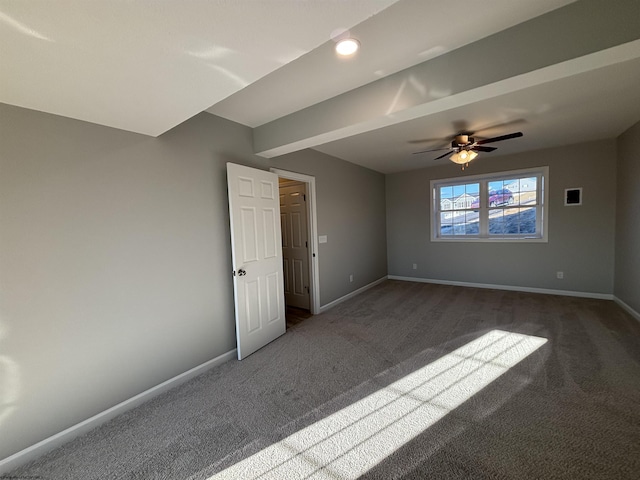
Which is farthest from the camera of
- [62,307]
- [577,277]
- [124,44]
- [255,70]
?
[577,277]

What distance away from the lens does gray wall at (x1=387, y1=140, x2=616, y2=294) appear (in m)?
4.14

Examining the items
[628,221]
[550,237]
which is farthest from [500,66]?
[550,237]

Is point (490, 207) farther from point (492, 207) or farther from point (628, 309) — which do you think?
point (628, 309)

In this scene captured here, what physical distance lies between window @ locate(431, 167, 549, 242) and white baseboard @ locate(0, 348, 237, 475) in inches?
195

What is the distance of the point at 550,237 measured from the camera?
4535mm

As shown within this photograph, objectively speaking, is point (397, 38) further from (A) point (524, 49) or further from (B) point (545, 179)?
(B) point (545, 179)

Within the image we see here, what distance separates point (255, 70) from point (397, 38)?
36.8 inches

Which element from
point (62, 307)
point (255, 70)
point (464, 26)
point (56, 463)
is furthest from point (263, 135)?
point (56, 463)

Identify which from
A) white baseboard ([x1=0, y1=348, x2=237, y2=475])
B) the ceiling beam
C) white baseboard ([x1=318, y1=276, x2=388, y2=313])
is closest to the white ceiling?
the ceiling beam

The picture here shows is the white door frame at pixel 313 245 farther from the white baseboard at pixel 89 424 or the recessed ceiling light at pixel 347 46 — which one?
the recessed ceiling light at pixel 347 46

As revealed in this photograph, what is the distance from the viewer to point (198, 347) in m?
2.58

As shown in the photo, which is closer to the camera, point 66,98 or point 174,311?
point 66,98

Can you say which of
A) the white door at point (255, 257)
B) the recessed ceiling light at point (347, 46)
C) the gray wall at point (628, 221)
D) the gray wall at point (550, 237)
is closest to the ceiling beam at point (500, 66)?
the recessed ceiling light at point (347, 46)

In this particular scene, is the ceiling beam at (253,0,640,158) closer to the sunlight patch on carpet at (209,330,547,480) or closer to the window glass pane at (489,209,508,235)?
the sunlight patch on carpet at (209,330,547,480)
